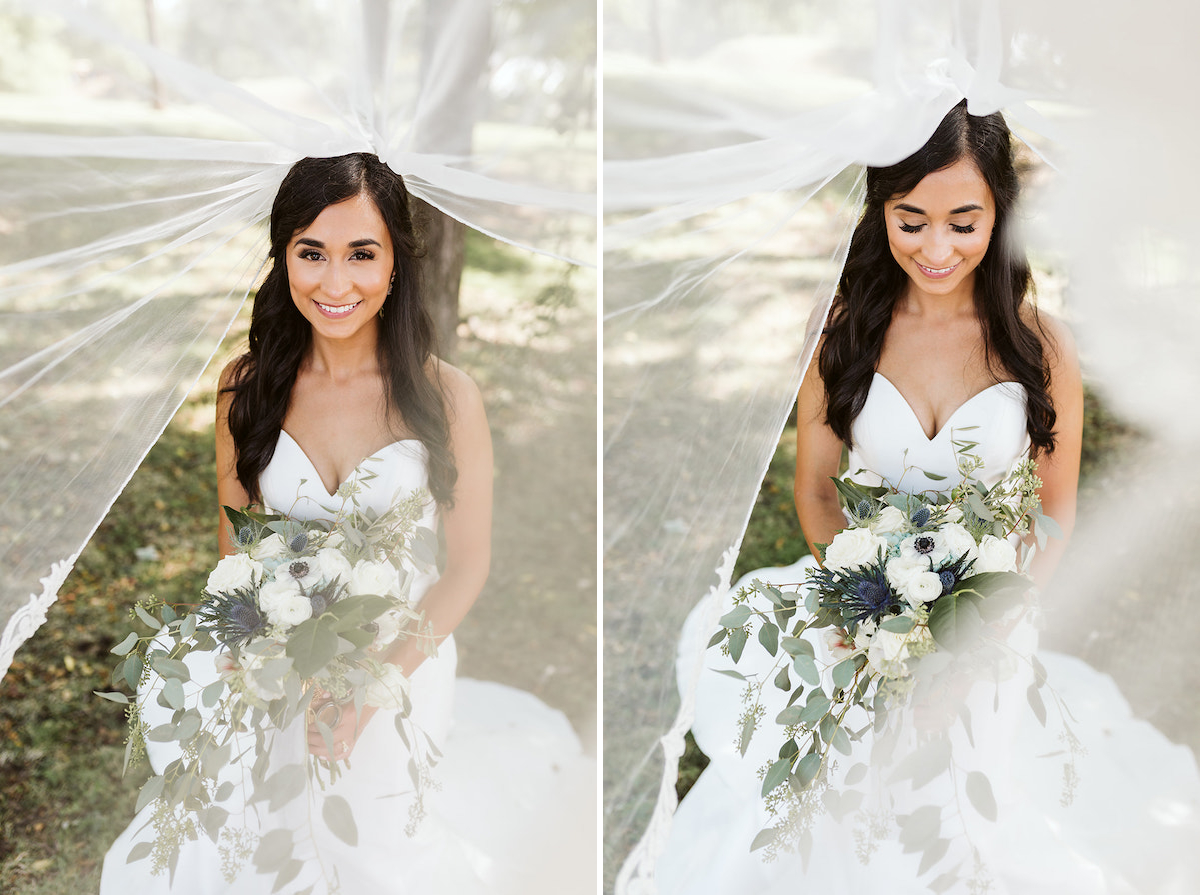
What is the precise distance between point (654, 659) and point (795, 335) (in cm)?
79

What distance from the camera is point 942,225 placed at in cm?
214

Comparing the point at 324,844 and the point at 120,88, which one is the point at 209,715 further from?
the point at 120,88

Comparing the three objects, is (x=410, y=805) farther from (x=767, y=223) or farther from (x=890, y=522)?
(x=767, y=223)

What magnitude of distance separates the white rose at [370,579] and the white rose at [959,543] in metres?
1.19

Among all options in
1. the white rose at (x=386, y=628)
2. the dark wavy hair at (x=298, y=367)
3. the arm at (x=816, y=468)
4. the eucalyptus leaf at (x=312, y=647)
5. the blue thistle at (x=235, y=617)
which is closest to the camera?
the eucalyptus leaf at (x=312, y=647)

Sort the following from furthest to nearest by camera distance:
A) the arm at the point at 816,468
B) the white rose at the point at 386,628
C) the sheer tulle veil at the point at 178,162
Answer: the arm at the point at 816,468
the white rose at the point at 386,628
the sheer tulle veil at the point at 178,162

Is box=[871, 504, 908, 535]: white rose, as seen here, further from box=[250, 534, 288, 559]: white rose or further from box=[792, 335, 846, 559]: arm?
box=[250, 534, 288, 559]: white rose

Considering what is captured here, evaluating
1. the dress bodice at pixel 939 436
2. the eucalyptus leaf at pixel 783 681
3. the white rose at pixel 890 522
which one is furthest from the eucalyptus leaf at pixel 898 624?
the dress bodice at pixel 939 436

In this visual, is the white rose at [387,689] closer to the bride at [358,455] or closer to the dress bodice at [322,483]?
the bride at [358,455]

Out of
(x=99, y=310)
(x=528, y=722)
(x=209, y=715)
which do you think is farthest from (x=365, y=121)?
(x=528, y=722)

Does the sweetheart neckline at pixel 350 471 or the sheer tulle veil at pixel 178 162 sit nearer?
the sheer tulle veil at pixel 178 162

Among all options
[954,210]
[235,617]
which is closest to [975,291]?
[954,210]

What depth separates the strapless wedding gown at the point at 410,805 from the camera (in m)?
2.39

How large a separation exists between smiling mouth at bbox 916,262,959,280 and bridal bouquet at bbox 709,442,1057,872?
41cm
